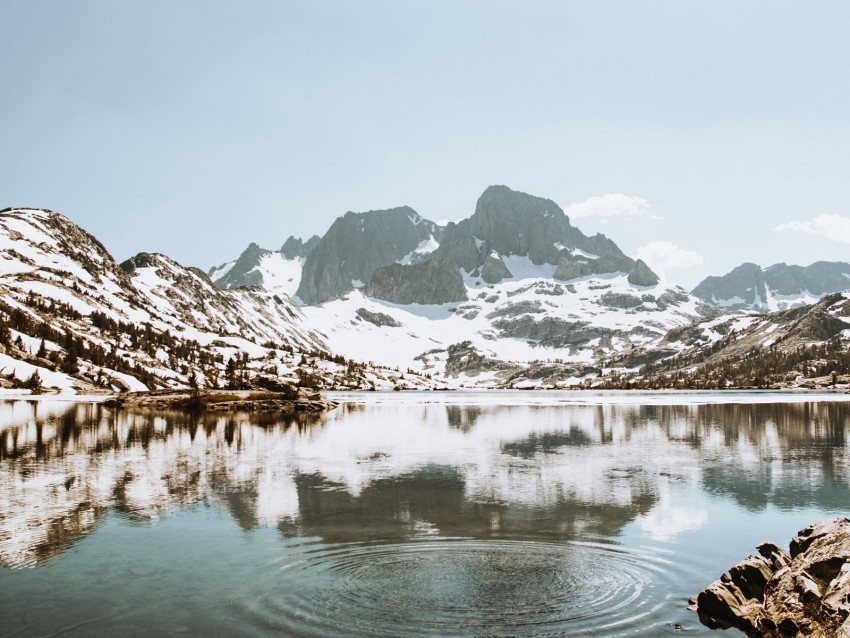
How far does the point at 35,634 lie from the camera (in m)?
17.2

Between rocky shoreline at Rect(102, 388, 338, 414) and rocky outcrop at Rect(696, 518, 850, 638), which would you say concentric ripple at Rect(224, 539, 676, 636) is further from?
rocky shoreline at Rect(102, 388, 338, 414)

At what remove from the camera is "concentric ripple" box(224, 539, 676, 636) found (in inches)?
723

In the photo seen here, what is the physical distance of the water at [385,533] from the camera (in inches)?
756

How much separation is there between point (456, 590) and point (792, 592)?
377 inches

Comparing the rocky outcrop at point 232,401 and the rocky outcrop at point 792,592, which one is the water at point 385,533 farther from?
the rocky outcrop at point 232,401

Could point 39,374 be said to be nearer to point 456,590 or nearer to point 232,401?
point 232,401

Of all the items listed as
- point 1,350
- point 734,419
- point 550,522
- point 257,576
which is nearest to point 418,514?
point 550,522

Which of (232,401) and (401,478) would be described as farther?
(232,401)

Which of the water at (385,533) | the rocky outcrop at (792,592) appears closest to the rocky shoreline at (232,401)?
the water at (385,533)

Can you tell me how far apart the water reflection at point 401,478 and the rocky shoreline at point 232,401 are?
47929mm

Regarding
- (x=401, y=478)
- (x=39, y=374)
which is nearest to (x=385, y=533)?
(x=401, y=478)

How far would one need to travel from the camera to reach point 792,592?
1819cm

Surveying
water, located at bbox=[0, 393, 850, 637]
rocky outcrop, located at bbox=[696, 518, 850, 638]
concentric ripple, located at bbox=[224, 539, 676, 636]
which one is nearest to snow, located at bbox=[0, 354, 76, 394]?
water, located at bbox=[0, 393, 850, 637]

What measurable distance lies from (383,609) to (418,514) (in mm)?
13467
